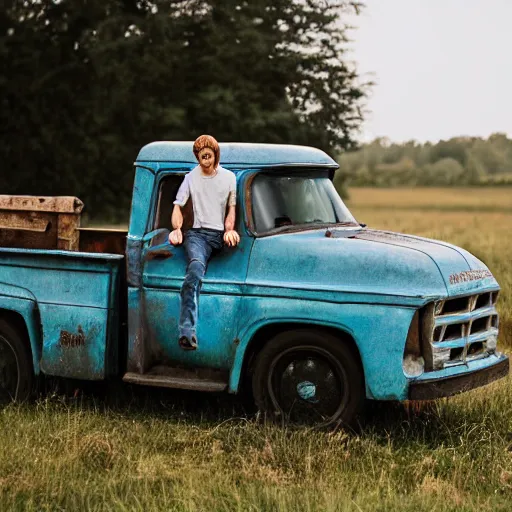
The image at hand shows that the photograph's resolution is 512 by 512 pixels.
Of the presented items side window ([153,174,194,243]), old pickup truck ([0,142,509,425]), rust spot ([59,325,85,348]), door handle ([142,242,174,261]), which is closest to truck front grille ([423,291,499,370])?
old pickup truck ([0,142,509,425])

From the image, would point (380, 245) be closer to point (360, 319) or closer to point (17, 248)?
point (360, 319)

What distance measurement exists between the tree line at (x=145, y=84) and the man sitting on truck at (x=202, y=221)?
92.2ft

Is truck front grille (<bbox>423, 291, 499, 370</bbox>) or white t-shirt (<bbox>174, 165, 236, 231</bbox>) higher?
white t-shirt (<bbox>174, 165, 236, 231</bbox>)

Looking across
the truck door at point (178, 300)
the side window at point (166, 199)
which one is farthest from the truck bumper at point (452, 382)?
the side window at point (166, 199)

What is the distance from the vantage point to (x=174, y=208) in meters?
7.01

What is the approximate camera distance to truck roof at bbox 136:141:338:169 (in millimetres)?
7043

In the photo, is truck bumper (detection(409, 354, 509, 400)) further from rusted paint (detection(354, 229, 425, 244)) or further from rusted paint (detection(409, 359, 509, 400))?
rusted paint (detection(354, 229, 425, 244))

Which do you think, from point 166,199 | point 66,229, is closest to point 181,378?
point 166,199

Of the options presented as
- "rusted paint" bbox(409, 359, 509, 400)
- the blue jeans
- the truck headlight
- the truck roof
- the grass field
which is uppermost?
the truck roof

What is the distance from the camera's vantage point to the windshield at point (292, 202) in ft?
23.0

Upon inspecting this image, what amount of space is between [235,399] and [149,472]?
1.87 m

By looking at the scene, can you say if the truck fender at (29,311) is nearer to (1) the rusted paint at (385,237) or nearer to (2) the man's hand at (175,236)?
(2) the man's hand at (175,236)

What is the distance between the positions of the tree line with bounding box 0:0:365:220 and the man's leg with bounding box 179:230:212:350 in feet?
92.7

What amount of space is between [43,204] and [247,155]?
1.81 metres
